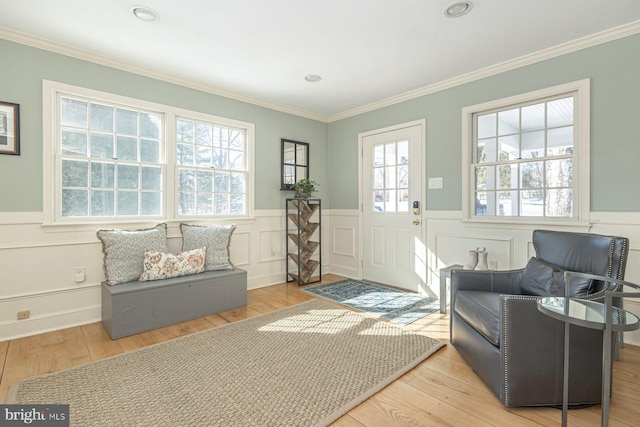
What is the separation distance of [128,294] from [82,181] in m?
1.18

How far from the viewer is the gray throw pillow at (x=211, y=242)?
3.39m

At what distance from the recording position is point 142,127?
3314mm

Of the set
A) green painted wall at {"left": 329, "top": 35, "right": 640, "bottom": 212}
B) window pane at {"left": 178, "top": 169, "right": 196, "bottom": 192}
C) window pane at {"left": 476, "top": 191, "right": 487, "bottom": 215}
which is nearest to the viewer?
green painted wall at {"left": 329, "top": 35, "right": 640, "bottom": 212}

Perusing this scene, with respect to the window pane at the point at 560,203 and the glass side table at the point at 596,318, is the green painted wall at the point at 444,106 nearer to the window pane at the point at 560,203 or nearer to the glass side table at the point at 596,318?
the window pane at the point at 560,203

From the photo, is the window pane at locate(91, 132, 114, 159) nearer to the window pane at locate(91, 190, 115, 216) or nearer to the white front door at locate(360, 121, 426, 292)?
the window pane at locate(91, 190, 115, 216)

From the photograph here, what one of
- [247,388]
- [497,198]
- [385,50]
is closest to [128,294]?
[247,388]

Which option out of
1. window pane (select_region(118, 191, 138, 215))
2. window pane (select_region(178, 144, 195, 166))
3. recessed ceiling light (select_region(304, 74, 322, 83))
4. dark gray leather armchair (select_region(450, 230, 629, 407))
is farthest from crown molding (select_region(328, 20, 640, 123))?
window pane (select_region(118, 191, 138, 215))

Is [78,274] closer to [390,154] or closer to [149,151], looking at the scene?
[149,151]

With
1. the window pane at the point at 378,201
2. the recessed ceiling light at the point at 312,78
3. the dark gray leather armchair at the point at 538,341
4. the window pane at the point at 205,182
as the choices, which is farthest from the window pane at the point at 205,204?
the dark gray leather armchair at the point at 538,341

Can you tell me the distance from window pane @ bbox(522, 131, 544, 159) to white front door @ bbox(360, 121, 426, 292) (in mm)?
1071

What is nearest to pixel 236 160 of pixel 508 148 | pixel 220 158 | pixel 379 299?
pixel 220 158

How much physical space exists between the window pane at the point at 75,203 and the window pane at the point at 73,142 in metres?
0.35

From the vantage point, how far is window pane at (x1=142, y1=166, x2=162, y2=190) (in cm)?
332

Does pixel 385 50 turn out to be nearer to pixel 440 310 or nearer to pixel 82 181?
pixel 440 310
